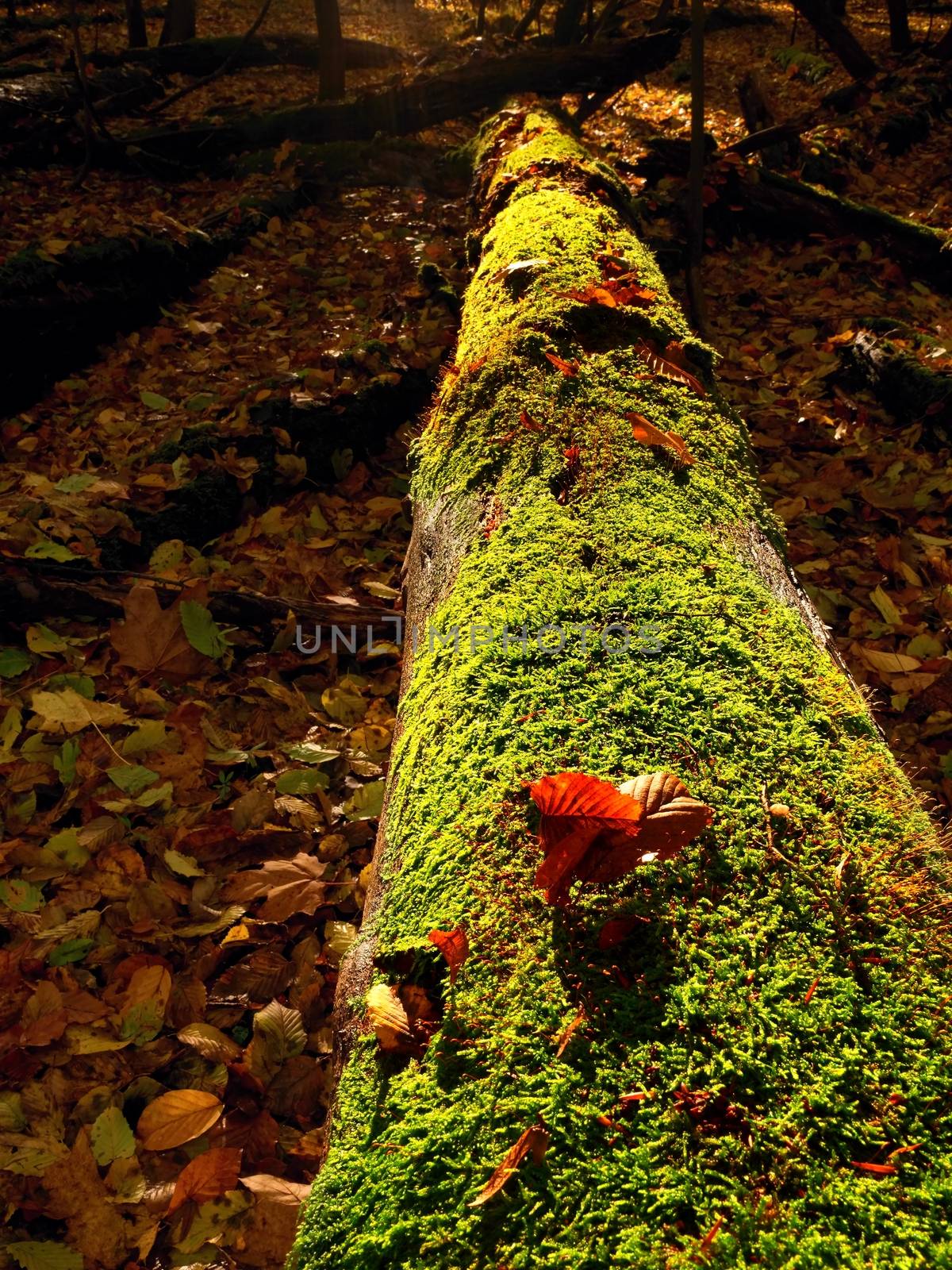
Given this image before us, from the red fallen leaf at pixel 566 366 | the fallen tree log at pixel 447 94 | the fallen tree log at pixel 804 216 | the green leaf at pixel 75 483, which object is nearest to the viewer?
the red fallen leaf at pixel 566 366

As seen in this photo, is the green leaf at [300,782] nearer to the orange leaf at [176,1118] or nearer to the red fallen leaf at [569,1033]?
the orange leaf at [176,1118]

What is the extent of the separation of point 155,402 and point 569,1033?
431cm

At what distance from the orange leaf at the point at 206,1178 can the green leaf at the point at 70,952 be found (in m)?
0.61

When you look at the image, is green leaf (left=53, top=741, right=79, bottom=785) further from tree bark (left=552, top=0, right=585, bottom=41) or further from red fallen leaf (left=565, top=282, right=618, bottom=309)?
tree bark (left=552, top=0, right=585, bottom=41)

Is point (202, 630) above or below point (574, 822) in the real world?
below

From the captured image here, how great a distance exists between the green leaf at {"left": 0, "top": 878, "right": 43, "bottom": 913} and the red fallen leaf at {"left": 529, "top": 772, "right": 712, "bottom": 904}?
5.46 feet

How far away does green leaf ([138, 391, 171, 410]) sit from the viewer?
4.29 metres

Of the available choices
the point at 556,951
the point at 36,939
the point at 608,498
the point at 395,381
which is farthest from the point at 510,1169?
the point at 395,381

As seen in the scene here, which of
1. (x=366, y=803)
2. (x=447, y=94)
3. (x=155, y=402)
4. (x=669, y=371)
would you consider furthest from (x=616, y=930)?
(x=447, y=94)

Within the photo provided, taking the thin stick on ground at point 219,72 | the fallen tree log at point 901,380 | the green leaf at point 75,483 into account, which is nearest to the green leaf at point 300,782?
the green leaf at point 75,483

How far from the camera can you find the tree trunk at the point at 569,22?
1224 cm

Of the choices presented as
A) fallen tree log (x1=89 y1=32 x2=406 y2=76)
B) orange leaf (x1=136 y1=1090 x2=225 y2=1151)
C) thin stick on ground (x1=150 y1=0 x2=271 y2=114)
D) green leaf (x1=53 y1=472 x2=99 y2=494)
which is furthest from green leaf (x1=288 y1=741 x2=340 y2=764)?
fallen tree log (x1=89 y1=32 x2=406 y2=76)

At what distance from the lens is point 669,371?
93.2 inches

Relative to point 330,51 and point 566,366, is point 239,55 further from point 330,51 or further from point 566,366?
point 566,366
